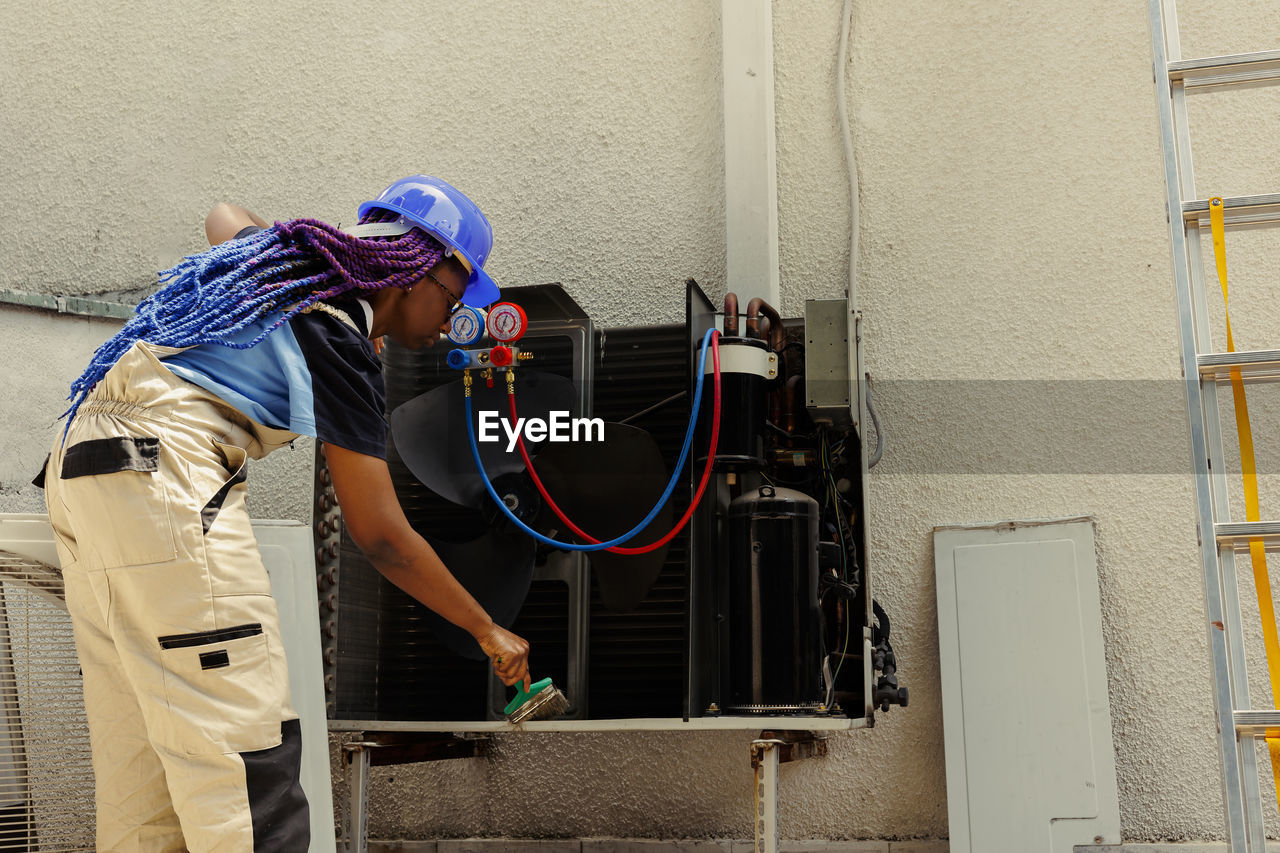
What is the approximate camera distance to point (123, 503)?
1.88m

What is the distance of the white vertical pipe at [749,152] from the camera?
3.58 m

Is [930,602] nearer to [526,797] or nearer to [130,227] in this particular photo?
[526,797]

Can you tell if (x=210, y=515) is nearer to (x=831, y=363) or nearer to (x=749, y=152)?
(x=831, y=363)

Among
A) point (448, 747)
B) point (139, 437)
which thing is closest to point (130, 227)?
point (448, 747)

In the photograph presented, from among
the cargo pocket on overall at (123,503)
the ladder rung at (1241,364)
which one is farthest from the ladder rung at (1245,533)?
the cargo pocket on overall at (123,503)

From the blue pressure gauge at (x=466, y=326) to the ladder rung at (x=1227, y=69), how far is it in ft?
6.07

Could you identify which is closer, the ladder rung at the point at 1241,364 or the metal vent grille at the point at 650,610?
the ladder rung at the point at 1241,364

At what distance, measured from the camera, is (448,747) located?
11.0 ft

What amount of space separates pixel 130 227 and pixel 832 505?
9.87ft

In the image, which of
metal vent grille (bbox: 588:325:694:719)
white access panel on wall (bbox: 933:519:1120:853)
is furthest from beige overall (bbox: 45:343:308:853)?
white access panel on wall (bbox: 933:519:1120:853)

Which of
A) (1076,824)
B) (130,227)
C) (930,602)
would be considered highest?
(130,227)

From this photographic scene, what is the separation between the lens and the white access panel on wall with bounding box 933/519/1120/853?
2.97 metres

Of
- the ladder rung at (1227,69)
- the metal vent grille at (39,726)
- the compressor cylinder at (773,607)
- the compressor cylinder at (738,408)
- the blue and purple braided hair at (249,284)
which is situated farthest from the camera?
the compressor cylinder at (738,408)

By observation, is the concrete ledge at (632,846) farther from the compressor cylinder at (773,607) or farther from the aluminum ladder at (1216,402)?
the aluminum ladder at (1216,402)
